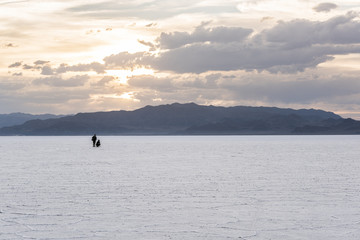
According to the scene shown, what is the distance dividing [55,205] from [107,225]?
455cm

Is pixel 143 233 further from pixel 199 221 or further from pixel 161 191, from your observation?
pixel 161 191

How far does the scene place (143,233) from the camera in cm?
1286

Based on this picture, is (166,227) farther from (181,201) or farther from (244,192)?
(244,192)

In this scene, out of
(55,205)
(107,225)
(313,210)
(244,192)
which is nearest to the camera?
(107,225)

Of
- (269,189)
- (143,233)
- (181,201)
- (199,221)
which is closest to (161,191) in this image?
(181,201)

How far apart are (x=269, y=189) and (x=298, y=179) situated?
18.2 feet

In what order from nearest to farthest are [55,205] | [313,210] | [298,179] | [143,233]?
[143,233]
[313,210]
[55,205]
[298,179]

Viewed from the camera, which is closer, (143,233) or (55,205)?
(143,233)

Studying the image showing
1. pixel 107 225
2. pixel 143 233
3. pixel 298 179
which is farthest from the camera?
pixel 298 179

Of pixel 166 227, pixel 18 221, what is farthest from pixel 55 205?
pixel 166 227

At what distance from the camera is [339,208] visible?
1684 cm

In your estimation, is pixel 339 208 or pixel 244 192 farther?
pixel 244 192

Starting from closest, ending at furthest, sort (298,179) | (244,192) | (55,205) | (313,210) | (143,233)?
(143,233) → (313,210) → (55,205) → (244,192) → (298,179)

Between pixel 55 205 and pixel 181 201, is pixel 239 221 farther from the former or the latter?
pixel 55 205
